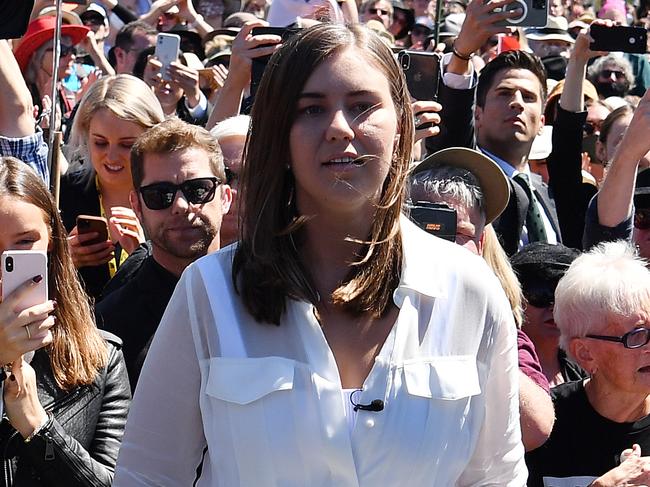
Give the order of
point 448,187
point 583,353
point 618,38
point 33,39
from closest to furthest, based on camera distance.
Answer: point 583,353 < point 448,187 < point 618,38 < point 33,39

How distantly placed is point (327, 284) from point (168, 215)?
1.89 meters

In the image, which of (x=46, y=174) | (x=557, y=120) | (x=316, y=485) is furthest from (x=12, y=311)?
(x=557, y=120)

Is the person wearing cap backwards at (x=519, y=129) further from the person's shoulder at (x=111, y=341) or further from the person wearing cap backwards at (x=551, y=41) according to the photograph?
the person wearing cap backwards at (x=551, y=41)

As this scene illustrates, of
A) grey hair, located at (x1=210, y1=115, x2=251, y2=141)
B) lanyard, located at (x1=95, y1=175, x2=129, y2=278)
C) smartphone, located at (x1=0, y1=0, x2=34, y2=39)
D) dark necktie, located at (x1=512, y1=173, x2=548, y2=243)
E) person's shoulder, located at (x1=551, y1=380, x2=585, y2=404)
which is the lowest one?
lanyard, located at (x1=95, y1=175, x2=129, y2=278)

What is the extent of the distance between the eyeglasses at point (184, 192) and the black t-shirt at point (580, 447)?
1348 mm

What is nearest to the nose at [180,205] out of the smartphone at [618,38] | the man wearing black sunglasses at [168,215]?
the man wearing black sunglasses at [168,215]

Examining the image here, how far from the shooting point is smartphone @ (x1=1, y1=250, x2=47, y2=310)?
3.03m

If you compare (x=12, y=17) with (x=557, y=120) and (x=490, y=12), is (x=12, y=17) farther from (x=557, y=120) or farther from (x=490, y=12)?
(x=557, y=120)

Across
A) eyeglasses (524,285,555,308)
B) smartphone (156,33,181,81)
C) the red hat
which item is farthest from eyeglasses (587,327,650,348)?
the red hat

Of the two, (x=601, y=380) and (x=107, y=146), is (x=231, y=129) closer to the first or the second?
(x=107, y=146)

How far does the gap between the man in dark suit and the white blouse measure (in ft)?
8.78

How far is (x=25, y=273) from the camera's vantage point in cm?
304

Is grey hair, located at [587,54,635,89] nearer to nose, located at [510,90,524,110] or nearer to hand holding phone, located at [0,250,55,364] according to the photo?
nose, located at [510,90,524,110]

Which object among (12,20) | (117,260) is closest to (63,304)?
(12,20)
